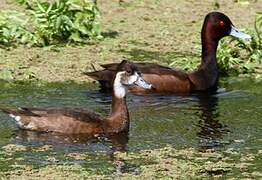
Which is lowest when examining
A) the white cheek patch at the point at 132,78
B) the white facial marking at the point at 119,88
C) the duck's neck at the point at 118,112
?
the duck's neck at the point at 118,112

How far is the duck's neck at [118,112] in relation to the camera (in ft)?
34.3

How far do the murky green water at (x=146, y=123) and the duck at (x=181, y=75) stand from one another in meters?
0.14

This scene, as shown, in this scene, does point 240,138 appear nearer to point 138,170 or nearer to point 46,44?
point 138,170

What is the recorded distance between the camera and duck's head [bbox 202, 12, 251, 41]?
13328 millimetres

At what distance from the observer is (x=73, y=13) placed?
46.2 feet

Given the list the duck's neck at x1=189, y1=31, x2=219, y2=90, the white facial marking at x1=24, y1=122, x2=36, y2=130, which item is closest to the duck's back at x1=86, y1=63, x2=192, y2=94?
the duck's neck at x1=189, y1=31, x2=219, y2=90

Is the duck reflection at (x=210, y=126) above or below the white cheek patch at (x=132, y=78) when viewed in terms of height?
below

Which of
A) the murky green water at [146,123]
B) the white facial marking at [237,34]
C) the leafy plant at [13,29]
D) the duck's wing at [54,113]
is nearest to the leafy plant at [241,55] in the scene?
the white facial marking at [237,34]

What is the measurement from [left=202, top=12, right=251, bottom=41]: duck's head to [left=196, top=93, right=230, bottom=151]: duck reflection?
50.6 inches

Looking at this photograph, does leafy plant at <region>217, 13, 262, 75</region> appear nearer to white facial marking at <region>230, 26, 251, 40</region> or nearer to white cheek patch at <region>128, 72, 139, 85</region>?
white facial marking at <region>230, 26, 251, 40</region>

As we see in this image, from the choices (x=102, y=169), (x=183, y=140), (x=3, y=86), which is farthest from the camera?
(x=3, y=86)

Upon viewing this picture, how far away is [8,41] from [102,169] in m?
5.38

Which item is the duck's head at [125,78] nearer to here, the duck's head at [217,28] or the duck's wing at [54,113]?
the duck's wing at [54,113]

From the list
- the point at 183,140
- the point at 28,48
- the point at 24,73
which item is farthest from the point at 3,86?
the point at 183,140
